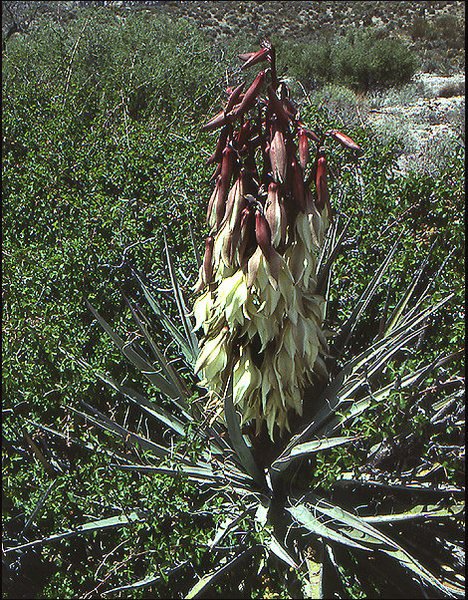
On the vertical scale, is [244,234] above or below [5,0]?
below

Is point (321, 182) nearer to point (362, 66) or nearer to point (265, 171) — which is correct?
point (265, 171)

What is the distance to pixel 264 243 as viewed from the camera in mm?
1483

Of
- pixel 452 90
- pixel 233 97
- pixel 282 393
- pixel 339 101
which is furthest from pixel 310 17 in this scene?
pixel 282 393

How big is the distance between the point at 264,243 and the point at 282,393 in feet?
1.86

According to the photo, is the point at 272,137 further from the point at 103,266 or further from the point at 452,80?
the point at 452,80

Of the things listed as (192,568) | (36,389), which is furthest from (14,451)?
(192,568)

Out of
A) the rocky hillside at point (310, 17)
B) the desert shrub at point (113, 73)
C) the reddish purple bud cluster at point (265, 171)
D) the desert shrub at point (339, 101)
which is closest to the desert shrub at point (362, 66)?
the desert shrub at point (339, 101)

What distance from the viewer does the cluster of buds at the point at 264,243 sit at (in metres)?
1.49

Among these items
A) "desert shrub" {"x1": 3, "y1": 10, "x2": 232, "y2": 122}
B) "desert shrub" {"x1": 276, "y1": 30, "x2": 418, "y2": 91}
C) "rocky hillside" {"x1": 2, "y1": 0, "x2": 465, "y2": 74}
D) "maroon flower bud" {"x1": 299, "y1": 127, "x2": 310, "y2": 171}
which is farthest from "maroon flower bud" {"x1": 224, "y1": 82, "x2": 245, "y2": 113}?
"rocky hillside" {"x1": 2, "y1": 0, "x2": 465, "y2": 74}

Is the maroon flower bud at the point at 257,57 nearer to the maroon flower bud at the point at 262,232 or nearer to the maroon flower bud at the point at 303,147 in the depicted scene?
the maroon flower bud at the point at 303,147

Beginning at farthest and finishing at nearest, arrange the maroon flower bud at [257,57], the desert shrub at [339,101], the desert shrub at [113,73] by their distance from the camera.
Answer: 1. the desert shrub at [339,101]
2. the desert shrub at [113,73]
3. the maroon flower bud at [257,57]

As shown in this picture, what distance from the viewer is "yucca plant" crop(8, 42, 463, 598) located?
5.02 feet

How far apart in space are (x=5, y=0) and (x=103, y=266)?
17348 millimetres

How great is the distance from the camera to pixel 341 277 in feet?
9.00
